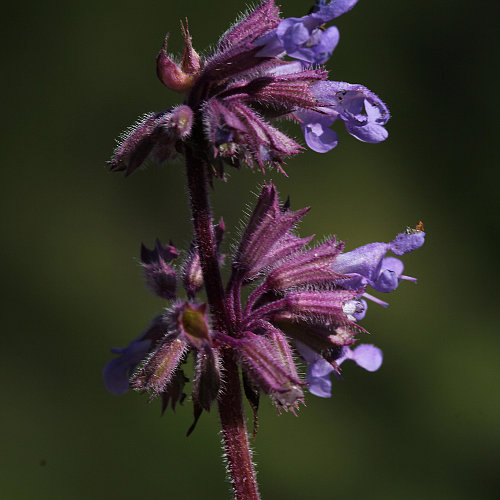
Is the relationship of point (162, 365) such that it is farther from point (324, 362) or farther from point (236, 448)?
point (324, 362)

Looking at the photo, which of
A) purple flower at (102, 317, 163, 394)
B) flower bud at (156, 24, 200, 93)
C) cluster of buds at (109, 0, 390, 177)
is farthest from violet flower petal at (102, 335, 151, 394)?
flower bud at (156, 24, 200, 93)

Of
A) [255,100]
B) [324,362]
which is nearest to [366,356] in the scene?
[324,362]

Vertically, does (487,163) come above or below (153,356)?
below

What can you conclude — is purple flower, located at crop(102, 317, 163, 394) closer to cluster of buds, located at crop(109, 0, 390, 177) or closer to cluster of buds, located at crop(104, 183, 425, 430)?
cluster of buds, located at crop(104, 183, 425, 430)

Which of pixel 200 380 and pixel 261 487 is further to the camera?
pixel 261 487

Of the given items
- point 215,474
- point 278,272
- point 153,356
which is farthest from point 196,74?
point 215,474

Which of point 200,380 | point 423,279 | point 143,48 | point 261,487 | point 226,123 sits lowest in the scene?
point 261,487

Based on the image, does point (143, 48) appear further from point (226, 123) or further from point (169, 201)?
point (226, 123)
